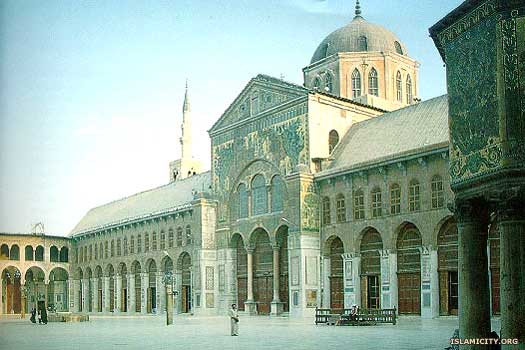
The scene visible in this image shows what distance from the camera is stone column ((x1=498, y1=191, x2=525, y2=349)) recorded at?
12.6m

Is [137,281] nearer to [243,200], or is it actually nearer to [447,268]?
[243,200]

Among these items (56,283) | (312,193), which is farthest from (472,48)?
(56,283)

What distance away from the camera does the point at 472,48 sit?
1433cm

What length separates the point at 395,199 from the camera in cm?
3900

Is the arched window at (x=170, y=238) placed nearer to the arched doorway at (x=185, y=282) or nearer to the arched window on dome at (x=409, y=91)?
the arched doorway at (x=185, y=282)

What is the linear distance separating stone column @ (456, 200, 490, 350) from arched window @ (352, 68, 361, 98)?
39346 millimetres

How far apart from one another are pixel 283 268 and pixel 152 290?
60.9 ft

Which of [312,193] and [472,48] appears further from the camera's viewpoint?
[312,193]

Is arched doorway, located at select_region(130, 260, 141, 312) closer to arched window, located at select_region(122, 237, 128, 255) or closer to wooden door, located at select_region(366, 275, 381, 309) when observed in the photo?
arched window, located at select_region(122, 237, 128, 255)

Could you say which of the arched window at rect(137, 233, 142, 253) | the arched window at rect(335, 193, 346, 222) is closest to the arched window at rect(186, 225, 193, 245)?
the arched window at rect(137, 233, 142, 253)

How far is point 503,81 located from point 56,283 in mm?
72641

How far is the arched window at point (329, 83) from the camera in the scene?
53.8 metres

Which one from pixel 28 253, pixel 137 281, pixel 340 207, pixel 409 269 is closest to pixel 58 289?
pixel 28 253

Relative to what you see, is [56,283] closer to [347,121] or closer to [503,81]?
[347,121]
